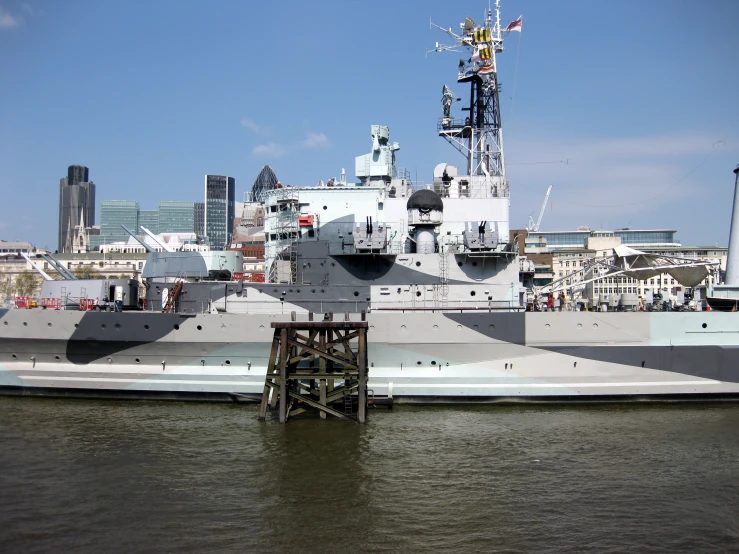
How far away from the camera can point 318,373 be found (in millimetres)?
16844

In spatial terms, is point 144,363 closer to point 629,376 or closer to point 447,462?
point 447,462


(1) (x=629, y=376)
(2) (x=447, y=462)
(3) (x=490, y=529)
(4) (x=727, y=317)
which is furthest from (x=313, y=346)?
(4) (x=727, y=317)

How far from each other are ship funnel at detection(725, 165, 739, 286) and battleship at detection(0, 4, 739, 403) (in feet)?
0.43

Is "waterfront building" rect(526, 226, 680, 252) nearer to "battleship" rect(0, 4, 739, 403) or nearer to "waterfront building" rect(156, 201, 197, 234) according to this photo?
"battleship" rect(0, 4, 739, 403)

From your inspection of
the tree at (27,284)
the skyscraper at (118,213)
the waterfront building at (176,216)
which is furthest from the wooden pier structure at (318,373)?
the waterfront building at (176,216)

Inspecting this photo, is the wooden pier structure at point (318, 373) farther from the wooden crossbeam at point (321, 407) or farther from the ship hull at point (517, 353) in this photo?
the ship hull at point (517, 353)

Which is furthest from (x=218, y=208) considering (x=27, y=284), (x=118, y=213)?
(x=27, y=284)

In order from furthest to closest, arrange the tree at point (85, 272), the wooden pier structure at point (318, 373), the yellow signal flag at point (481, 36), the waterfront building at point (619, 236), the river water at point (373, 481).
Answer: the waterfront building at point (619, 236) < the tree at point (85, 272) < the yellow signal flag at point (481, 36) < the wooden pier structure at point (318, 373) < the river water at point (373, 481)

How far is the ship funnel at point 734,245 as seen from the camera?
2011cm

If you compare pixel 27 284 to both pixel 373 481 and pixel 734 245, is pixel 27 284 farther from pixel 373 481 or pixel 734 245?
pixel 734 245

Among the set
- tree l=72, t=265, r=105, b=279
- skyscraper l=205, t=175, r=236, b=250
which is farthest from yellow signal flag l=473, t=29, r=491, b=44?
skyscraper l=205, t=175, r=236, b=250

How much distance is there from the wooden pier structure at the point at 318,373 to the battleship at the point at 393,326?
2.05ft

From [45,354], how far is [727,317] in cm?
2005

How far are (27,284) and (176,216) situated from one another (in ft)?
435
